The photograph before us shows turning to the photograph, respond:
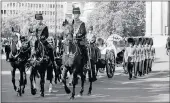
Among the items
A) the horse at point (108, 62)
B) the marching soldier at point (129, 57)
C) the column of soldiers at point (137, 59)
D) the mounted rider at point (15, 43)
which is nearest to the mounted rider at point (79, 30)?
the mounted rider at point (15, 43)

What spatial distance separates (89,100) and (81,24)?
1.49m

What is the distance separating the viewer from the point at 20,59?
1065cm

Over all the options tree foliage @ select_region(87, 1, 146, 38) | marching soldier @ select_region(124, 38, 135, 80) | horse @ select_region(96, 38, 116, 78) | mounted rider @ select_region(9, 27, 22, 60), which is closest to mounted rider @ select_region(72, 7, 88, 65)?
tree foliage @ select_region(87, 1, 146, 38)

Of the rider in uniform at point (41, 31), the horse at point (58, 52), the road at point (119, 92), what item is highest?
the rider in uniform at point (41, 31)

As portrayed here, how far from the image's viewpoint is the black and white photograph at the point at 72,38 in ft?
30.9

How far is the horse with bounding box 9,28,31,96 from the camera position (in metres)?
10.3

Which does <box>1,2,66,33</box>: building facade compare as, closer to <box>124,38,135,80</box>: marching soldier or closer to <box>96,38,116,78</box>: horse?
<box>124,38,135,80</box>: marching soldier

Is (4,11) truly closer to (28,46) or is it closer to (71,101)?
(28,46)

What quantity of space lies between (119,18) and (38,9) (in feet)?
5.05

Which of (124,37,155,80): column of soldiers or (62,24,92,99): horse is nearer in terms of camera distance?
(62,24,92,99): horse

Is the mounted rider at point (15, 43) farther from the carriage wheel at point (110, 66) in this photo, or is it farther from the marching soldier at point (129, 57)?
the carriage wheel at point (110, 66)

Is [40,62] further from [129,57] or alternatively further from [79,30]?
[129,57]

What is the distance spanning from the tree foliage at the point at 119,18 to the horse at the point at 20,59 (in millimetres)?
1439

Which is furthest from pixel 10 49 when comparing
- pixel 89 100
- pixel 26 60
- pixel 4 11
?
pixel 89 100
